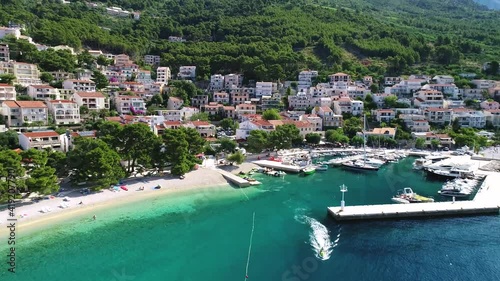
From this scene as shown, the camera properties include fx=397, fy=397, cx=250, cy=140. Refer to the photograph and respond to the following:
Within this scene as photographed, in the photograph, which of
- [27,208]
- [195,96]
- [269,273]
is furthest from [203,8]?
[269,273]

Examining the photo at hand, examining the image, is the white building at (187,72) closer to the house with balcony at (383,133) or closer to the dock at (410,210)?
the house with balcony at (383,133)

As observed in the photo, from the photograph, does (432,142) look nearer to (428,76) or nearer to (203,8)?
Result: (428,76)

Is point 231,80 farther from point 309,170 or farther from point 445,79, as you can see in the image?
point 445,79

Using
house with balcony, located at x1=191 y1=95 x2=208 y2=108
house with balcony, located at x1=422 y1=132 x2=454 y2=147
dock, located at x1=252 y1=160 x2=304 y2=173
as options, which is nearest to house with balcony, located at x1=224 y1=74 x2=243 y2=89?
house with balcony, located at x1=191 y1=95 x2=208 y2=108

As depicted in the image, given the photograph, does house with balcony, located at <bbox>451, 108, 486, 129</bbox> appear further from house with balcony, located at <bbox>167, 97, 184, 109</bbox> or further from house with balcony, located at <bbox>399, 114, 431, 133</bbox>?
house with balcony, located at <bbox>167, 97, 184, 109</bbox>

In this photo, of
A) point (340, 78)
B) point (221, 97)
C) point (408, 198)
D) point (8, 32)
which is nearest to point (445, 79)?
point (340, 78)
